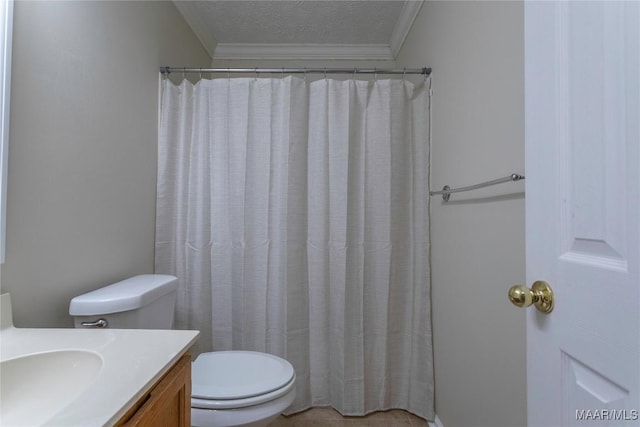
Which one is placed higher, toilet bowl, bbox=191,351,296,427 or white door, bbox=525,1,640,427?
white door, bbox=525,1,640,427

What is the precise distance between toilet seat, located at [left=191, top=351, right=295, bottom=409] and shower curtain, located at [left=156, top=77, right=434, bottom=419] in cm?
37

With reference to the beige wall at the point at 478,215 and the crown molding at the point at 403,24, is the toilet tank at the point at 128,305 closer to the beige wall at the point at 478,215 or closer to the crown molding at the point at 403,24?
the beige wall at the point at 478,215

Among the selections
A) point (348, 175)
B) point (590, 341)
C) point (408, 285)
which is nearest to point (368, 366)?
point (408, 285)

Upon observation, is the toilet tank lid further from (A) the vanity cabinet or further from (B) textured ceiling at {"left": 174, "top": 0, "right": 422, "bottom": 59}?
(B) textured ceiling at {"left": 174, "top": 0, "right": 422, "bottom": 59}

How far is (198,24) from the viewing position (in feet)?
7.20

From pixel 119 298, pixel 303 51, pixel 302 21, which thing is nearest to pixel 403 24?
pixel 302 21

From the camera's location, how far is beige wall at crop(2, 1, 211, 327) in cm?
95

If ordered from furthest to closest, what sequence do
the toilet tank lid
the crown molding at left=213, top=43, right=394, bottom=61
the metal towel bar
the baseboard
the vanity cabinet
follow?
the crown molding at left=213, top=43, right=394, bottom=61, the baseboard, the toilet tank lid, the metal towel bar, the vanity cabinet

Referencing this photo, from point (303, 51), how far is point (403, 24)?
817 millimetres

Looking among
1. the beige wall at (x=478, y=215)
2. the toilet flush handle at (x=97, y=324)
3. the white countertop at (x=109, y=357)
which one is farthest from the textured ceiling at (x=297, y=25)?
the white countertop at (x=109, y=357)

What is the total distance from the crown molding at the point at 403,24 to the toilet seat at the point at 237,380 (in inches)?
81.8

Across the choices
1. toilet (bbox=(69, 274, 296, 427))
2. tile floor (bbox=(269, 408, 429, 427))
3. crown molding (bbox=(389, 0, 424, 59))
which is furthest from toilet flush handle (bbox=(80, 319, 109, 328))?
crown molding (bbox=(389, 0, 424, 59))

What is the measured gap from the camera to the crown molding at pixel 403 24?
1.93 m

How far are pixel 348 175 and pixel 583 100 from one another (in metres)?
1.23
